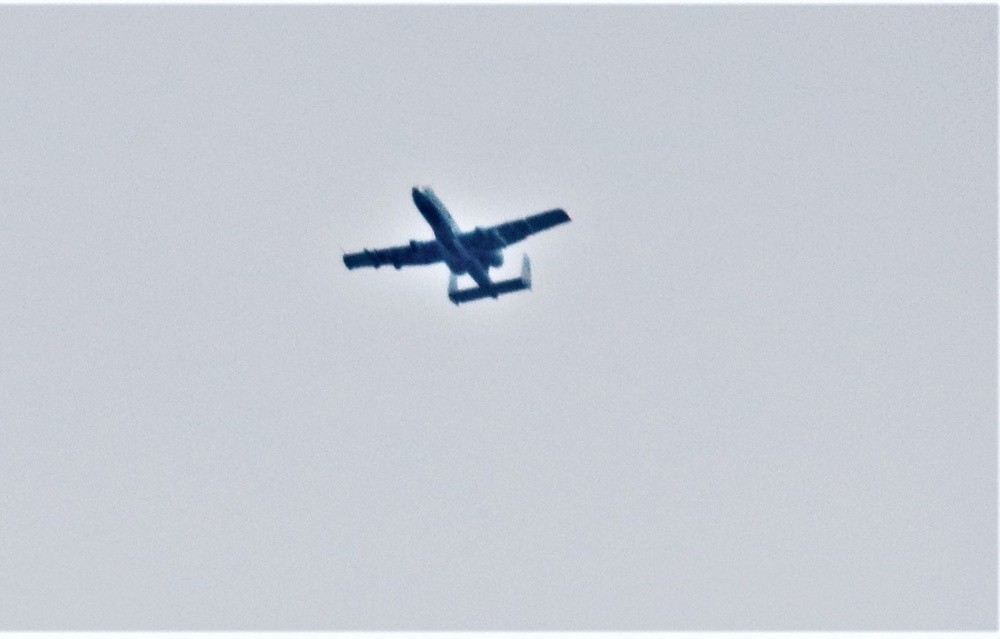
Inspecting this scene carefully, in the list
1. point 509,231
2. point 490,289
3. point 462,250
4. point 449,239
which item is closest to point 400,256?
point 462,250

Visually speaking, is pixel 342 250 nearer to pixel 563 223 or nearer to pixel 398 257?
pixel 398 257

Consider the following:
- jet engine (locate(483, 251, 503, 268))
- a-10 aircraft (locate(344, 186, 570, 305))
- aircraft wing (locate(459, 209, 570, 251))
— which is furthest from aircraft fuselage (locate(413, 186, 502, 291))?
aircraft wing (locate(459, 209, 570, 251))

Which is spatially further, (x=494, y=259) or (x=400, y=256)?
(x=400, y=256)

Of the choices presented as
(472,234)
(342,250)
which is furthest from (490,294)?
(342,250)

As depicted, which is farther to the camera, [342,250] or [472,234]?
[342,250]

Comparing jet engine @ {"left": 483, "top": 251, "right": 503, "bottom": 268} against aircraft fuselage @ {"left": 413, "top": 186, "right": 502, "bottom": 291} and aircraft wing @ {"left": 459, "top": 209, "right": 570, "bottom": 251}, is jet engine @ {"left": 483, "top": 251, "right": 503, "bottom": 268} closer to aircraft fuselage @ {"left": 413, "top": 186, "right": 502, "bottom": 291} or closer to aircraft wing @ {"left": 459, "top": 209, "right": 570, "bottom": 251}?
aircraft fuselage @ {"left": 413, "top": 186, "right": 502, "bottom": 291}

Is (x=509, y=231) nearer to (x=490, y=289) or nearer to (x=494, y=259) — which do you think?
(x=494, y=259)
